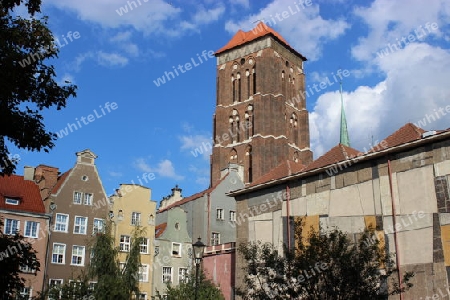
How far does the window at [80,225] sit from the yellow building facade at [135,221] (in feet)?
6.99

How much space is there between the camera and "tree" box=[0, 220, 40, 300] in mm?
11164

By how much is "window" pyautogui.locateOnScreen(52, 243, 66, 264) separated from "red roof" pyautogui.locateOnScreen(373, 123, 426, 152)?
75.4 feet

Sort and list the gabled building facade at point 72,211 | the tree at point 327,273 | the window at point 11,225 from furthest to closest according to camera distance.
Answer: the gabled building facade at point 72,211 < the window at point 11,225 < the tree at point 327,273

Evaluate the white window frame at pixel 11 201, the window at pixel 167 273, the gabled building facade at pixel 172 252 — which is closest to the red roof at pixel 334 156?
the gabled building facade at pixel 172 252

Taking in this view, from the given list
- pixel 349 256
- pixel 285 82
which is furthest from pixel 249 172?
pixel 349 256

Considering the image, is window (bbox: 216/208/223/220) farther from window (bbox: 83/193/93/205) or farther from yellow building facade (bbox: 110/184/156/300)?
window (bbox: 83/193/93/205)

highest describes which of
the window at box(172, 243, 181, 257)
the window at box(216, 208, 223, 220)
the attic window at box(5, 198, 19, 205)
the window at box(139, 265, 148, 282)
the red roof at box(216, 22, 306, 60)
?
the red roof at box(216, 22, 306, 60)

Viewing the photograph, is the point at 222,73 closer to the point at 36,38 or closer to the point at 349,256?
the point at 349,256

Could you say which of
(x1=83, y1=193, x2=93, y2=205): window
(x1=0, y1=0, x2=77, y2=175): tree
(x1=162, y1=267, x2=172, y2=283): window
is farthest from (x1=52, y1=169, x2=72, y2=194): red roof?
(x1=0, y1=0, x2=77, y2=175): tree

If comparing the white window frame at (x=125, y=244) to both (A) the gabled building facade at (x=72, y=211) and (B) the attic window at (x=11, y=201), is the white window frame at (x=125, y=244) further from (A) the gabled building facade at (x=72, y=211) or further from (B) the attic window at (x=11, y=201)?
(B) the attic window at (x=11, y=201)

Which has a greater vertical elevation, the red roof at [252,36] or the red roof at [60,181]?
the red roof at [252,36]

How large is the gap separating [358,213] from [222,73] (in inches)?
2148

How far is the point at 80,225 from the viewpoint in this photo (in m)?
39.7

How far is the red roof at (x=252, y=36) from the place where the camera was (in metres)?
75.9
